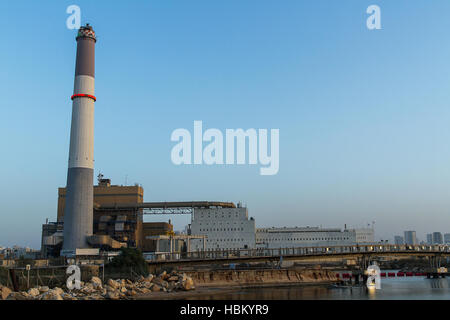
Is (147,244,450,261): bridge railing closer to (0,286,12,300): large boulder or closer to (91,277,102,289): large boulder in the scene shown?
(91,277,102,289): large boulder

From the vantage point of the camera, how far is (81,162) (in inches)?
2365

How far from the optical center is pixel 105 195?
84.1 metres

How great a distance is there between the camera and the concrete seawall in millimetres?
57531

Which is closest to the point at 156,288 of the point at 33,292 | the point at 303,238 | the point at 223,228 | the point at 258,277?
the point at 33,292

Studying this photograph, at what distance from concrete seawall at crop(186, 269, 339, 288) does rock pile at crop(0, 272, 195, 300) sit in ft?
23.7

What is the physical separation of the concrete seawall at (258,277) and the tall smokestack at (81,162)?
59.0 feet

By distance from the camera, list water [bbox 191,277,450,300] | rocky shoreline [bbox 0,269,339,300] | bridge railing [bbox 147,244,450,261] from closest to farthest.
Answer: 1. rocky shoreline [bbox 0,269,339,300]
2. water [bbox 191,277,450,300]
3. bridge railing [bbox 147,244,450,261]

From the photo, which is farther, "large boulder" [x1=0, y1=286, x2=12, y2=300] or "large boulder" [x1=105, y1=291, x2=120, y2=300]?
"large boulder" [x1=105, y1=291, x2=120, y2=300]

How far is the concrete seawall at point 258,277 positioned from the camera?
5753 centimetres

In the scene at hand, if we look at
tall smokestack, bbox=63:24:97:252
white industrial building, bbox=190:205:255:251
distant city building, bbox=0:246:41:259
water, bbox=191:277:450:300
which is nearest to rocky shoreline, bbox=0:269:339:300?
water, bbox=191:277:450:300

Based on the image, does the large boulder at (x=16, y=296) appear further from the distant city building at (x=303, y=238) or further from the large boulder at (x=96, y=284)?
the distant city building at (x=303, y=238)

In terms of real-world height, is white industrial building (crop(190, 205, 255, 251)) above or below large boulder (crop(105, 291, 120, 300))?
above
